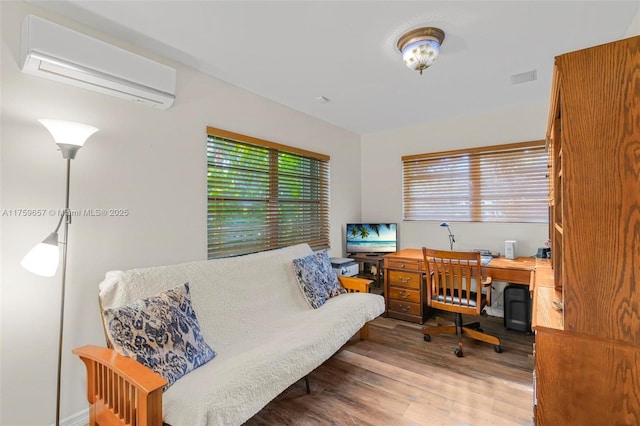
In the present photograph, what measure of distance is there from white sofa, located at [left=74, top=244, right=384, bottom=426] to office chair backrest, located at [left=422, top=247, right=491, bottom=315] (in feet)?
1.79

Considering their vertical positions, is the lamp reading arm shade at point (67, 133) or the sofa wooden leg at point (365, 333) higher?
the lamp reading arm shade at point (67, 133)

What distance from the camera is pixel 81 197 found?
177 centimetres

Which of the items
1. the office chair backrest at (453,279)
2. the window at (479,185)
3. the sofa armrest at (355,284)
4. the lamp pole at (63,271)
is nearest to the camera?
the lamp pole at (63,271)

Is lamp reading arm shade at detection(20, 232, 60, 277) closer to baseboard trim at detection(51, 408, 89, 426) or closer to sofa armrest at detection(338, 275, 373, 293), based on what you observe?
baseboard trim at detection(51, 408, 89, 426)

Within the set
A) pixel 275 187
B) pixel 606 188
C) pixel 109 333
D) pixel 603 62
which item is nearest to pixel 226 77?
pixel 275 187

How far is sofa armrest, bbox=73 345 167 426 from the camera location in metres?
1.21

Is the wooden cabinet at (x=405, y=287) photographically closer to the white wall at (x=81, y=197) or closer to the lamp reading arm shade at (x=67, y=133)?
the white wall at (x=81, y=197)

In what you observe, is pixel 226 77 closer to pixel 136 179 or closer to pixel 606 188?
pixel 136 179

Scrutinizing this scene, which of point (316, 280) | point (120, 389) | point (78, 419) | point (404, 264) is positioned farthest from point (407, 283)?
point (78, 419)

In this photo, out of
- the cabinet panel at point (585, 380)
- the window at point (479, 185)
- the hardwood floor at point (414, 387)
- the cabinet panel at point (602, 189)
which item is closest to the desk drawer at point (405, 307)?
the hardwood floor at point (414, 387)

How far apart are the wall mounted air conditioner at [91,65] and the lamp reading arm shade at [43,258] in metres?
0.89

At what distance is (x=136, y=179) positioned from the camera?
2010mm

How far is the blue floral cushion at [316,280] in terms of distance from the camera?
2.58m

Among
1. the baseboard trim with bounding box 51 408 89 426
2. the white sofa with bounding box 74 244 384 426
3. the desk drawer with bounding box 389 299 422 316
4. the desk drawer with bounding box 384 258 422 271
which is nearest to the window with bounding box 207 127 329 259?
the white sofa with bounding box 74 244 384 426
